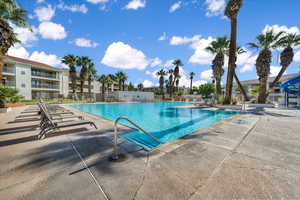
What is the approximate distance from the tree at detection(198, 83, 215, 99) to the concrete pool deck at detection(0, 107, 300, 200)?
47.3 meters

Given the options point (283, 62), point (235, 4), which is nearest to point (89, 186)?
point (235, 4)

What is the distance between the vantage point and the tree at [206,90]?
151 ft

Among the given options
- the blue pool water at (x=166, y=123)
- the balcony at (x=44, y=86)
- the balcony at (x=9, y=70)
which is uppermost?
the balcony at (x=9, y=70)

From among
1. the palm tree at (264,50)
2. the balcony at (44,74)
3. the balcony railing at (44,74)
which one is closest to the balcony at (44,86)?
the balcony at (44,74)

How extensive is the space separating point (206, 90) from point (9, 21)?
50261 mm

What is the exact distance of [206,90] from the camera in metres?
46.8

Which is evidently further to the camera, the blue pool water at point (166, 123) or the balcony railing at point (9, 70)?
the balcony railing at point (9, 70)

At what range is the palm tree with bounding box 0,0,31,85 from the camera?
26.9 ft

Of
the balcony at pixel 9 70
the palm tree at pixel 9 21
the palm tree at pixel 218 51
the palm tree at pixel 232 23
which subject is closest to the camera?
the palm tree at pixel 9 21

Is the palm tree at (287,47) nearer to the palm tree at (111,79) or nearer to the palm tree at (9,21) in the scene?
the palm tree at (9,21)

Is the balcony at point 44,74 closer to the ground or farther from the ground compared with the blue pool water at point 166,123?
farther from the ground

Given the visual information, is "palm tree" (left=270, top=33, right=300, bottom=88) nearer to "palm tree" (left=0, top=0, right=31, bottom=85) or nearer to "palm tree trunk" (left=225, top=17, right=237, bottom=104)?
"palm tree trunk" (left=225, top=17, right=237, bottom=104)

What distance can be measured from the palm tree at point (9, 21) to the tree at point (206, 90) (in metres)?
49.2

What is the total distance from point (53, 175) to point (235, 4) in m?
20.4
